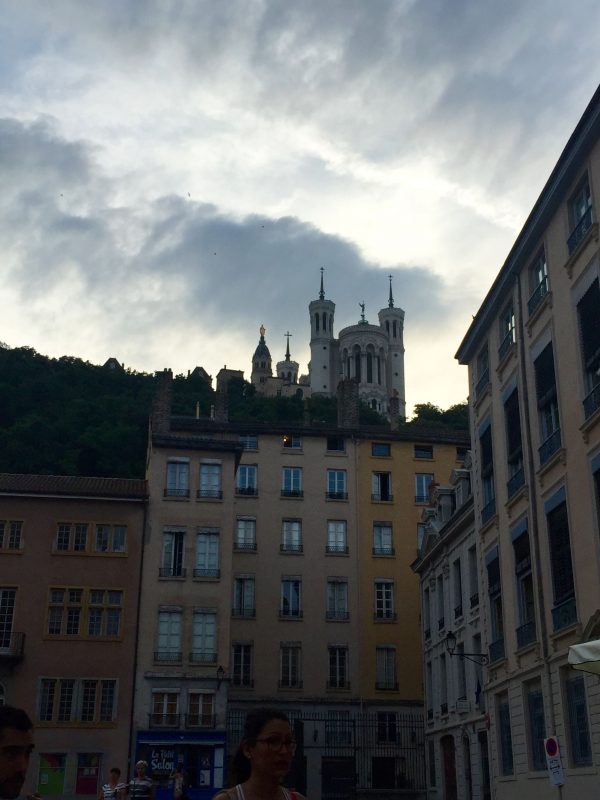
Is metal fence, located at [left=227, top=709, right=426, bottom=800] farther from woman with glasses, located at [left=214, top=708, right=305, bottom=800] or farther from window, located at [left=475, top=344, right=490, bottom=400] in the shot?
woman with glasses, located at [left=214, top=708, right=305, bottom=800]

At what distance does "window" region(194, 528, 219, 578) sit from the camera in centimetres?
4312

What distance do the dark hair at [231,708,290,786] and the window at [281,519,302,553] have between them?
47.3m

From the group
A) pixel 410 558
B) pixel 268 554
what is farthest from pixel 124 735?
pixel 410 558

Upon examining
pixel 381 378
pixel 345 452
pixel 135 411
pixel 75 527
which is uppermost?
pixel 381 378

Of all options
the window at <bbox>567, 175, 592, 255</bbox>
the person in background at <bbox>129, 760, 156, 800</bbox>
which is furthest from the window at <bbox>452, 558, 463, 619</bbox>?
the person in background at <bbox>129, 760, 156, 800</bbox>

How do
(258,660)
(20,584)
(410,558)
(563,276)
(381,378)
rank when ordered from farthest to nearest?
(381,378), (410,558), (258,660), (20,584), (563,276)

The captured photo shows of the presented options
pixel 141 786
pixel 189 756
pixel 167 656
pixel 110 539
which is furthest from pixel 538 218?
pixel 189 756

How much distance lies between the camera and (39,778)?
37.7 m

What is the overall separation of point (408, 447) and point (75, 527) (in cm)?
2082

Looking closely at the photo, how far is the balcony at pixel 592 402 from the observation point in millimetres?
20562

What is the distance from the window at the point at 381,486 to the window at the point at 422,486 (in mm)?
1543

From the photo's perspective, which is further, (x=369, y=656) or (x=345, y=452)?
(x=345, y=452)

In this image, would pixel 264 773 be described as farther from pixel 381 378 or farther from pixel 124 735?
→ pixel 381 378

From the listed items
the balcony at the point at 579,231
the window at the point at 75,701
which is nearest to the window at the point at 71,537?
the window at the point at 75,701
